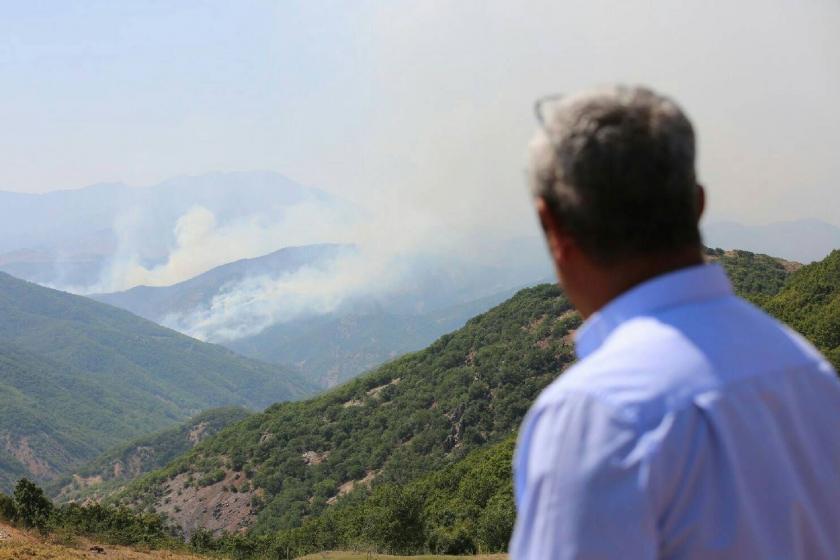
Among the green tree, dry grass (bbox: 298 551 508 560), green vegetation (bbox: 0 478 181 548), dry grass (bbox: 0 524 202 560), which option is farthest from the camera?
green vegetation (bbox: 0 478 181 548)

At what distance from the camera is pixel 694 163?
1932 mm

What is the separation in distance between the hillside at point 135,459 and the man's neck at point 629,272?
15094 cm

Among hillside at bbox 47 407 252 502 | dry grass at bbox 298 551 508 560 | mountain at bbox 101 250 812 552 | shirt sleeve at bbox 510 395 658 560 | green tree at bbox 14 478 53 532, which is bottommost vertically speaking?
hillside at bbox 47 407 252 502

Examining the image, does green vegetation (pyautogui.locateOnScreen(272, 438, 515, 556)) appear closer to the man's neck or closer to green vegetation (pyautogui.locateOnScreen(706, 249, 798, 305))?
the man's neck

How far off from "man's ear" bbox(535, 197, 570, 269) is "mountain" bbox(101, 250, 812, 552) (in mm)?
52842

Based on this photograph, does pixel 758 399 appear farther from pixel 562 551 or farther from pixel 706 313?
pixel 562 551

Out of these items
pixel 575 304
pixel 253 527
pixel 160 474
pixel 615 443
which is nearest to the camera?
pixel 615 443

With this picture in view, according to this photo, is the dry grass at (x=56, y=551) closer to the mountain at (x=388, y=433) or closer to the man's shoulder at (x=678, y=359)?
the man's shoulder at (x=678, y=359)

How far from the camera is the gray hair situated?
1.82m

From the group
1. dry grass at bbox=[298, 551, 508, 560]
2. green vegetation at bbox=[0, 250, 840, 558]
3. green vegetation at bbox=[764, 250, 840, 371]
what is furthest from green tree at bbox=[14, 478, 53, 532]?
green vegetation at bbox=[764, 250, 840, 371]

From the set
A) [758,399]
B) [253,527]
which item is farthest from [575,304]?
[253,527]

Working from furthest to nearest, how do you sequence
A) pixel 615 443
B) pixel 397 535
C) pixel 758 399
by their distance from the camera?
pixel 397 535 < pixel 758 399 < pixel 615 443

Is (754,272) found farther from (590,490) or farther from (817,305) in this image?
(590,490)

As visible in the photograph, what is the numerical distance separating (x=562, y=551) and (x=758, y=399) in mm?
580
